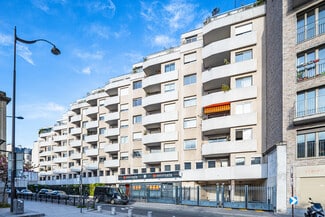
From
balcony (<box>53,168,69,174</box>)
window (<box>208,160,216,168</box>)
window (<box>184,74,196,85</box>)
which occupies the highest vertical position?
window (<box>184,74,196,85</box>)

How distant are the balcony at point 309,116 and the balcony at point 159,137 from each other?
19.1m

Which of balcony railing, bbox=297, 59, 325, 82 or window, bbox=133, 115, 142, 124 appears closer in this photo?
balcony railing, bbox=297, 59, 325, 82

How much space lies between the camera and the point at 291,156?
23.6m

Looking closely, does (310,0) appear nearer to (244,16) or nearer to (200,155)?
(244,16)

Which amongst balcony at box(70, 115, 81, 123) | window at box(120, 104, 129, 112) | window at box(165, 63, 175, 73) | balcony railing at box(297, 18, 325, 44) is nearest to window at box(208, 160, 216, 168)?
window at box(165, 63, 175, 73)

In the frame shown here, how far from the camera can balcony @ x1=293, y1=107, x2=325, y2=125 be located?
21.9 metres

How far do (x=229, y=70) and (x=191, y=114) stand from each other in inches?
333

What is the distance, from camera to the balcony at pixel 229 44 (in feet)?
107

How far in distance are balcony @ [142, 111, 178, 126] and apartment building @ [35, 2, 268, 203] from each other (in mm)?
127

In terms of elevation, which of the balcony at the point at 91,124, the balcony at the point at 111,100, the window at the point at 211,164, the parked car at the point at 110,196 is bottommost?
the parked car at the point at 110,196

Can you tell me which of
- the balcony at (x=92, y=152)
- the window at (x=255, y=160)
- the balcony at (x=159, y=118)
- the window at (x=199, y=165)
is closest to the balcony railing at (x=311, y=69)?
the window at (x=255, y=160)

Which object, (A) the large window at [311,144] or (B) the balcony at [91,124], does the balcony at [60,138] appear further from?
(A) the large window at [311,144]

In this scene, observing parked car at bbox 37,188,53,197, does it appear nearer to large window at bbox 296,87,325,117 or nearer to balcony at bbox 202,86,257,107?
balcony at bbox 202,86,257,107

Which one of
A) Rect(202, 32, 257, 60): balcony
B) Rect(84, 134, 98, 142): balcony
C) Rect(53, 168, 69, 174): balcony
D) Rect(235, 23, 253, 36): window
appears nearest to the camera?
Rect(202, 32, 257, 60): balcony
